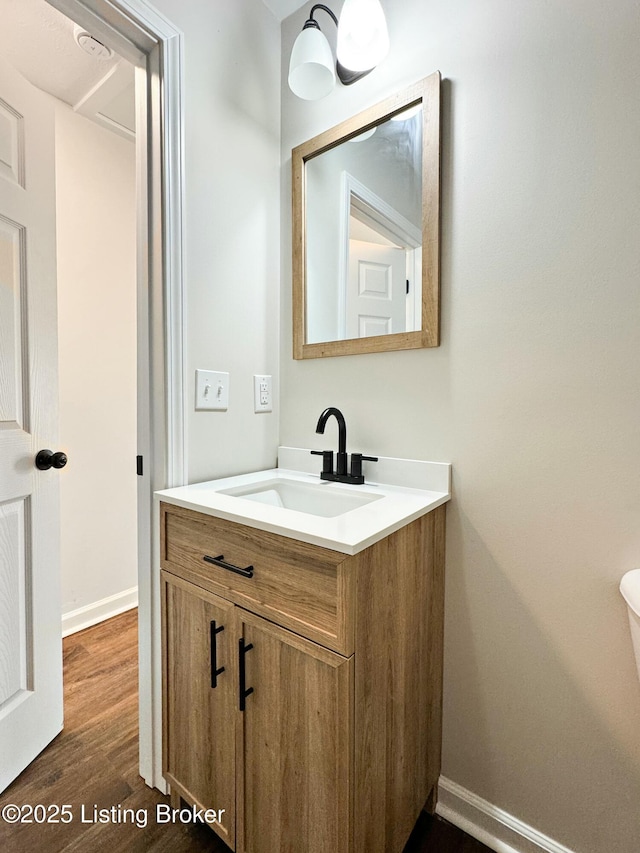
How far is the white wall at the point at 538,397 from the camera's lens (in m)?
0.90

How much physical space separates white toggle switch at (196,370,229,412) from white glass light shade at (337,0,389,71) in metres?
0.99

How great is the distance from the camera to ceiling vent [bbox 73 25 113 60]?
1461 mm

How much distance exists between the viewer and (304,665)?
0.83 metres

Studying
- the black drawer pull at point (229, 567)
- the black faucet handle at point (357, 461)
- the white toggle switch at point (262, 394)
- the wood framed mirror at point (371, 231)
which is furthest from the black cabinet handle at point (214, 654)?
the wood framed mirror at point (371, 231)

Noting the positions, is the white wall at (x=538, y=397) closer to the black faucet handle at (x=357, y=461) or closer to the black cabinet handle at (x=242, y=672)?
the black faucet handle at (x=357, y=461)

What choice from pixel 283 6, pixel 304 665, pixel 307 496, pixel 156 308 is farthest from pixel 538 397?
pixel 283 6

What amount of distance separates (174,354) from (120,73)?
4.49 ft

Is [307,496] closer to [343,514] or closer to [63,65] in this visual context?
[343,514]

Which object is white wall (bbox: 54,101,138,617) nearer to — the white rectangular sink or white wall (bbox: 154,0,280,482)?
white wall (bbox: 154,0,280,482)

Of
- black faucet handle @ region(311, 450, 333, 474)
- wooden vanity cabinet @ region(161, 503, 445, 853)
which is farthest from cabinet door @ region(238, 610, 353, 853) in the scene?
black faucet handle @ region(311, 450, 333, 474)

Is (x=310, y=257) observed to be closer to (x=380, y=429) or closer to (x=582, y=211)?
(x=380, y=429)

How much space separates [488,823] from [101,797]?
1.07 metres

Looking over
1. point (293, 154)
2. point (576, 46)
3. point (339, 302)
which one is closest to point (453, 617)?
point (339, 302)

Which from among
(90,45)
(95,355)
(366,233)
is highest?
(90,45)
